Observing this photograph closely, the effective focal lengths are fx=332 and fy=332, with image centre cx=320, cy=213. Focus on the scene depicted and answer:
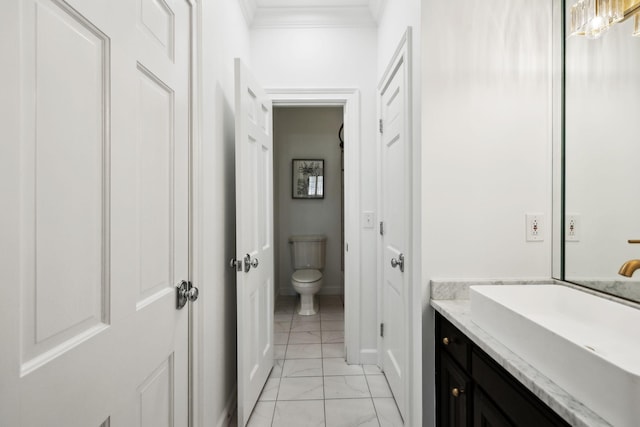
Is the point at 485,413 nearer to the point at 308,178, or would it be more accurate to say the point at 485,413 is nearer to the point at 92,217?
the point at 92,217

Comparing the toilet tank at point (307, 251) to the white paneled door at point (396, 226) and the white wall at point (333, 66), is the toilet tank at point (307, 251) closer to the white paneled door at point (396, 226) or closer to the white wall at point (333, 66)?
the white wall at point (333, 66)

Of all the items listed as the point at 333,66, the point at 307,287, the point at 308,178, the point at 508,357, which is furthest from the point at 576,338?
the point at 308,178

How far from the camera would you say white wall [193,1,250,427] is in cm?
136

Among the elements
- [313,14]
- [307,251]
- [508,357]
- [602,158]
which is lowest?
[307,251]

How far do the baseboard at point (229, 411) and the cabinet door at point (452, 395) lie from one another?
3.43 ft

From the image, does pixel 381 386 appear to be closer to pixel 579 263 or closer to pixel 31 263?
pixel 579 263

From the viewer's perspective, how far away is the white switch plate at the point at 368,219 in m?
2.38

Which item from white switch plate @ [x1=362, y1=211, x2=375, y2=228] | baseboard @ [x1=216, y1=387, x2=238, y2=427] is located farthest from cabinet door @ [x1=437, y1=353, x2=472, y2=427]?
white switch plate @ [x1=362, y1=211, x2=375, y2=228]

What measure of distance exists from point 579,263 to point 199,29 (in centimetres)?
175

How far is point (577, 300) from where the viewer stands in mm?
1131

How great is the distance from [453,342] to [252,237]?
114 cm

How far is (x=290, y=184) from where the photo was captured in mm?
4344

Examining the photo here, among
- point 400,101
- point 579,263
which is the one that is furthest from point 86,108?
point 579,263

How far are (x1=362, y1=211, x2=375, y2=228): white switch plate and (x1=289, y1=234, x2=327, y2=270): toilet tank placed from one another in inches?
70.5
